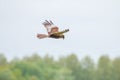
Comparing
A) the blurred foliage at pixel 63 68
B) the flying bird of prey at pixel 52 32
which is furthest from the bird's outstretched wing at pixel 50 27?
the blurred foliage at pixel 63 68

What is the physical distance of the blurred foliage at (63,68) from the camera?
4198 inches

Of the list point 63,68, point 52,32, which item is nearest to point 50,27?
point 52,32

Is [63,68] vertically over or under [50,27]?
over

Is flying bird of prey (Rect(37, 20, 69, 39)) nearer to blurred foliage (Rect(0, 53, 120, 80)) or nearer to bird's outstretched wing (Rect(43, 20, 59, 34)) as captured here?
bird's outstretched wing (Rect(43, 20, 59, 34))

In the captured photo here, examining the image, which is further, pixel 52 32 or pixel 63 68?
pixel 63 68

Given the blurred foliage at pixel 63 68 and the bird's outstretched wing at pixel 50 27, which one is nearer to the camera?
the bird's outstretched wing at pixel 50 27

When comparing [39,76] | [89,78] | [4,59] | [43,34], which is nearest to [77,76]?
[89,78]

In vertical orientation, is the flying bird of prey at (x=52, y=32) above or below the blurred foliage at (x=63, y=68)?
below

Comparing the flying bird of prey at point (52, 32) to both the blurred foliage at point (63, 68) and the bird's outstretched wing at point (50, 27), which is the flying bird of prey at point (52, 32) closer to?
the bird's outstretched wing at point (50, 27)

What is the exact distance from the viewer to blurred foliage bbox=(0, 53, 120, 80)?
350ft

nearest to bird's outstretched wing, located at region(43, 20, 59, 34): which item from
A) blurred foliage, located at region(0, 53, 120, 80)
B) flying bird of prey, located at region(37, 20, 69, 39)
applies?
flying bird of prey, located at region(37, 20, 69, 39)

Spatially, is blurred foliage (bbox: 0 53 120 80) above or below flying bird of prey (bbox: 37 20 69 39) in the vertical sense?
above

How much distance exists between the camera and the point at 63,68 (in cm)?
12444

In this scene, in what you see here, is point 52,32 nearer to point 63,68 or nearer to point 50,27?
point 50,27
